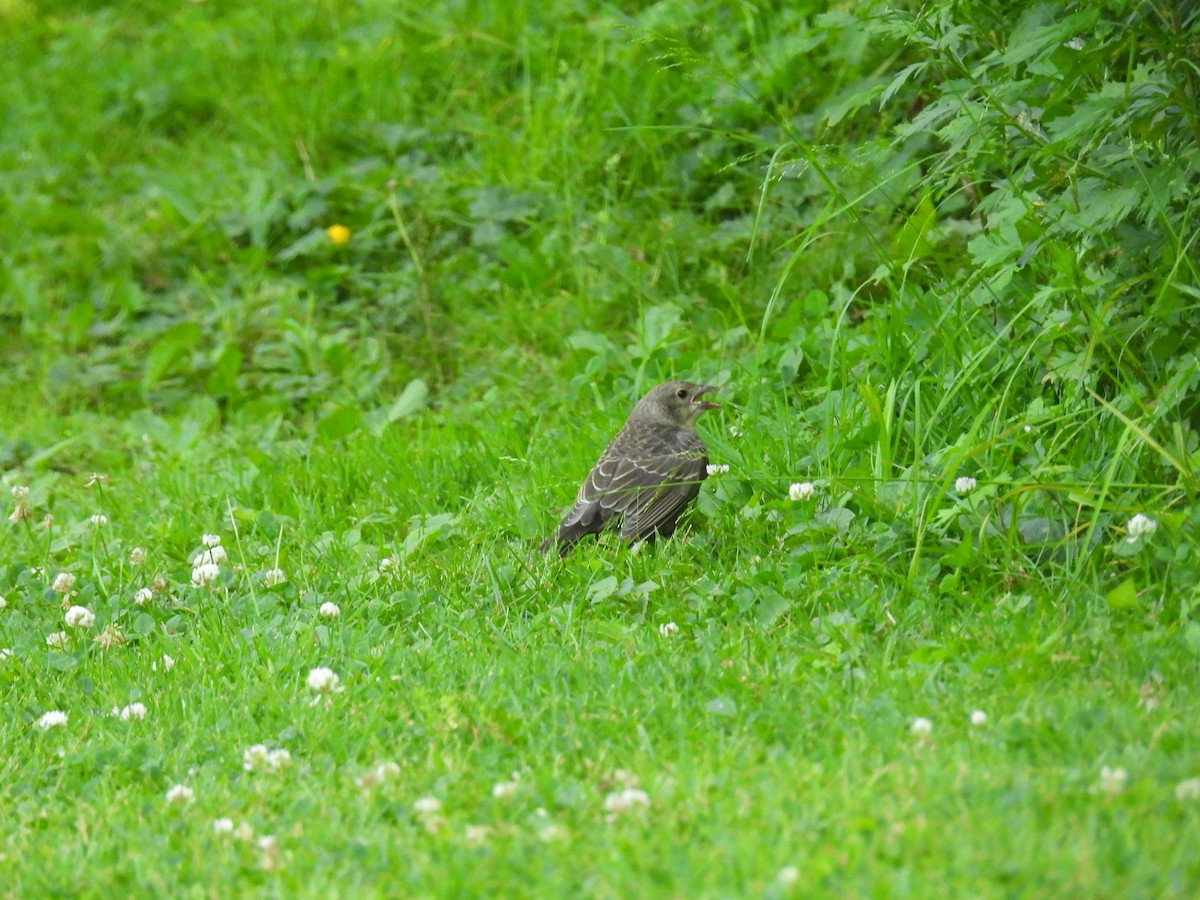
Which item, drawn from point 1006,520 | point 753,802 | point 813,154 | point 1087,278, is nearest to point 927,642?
point 1006,520

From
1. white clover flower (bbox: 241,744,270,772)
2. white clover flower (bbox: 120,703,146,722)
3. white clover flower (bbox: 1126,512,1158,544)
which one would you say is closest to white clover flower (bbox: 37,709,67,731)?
white clover flower (bbox: 120,703,146,722)

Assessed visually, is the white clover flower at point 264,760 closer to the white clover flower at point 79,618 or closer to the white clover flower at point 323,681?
the white clover flower at point 323,681

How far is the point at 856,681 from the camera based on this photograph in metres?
4.06

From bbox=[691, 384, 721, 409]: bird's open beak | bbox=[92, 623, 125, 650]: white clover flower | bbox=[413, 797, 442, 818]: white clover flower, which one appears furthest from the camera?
bbox=[691, 384, 721, 409]: bird's open beak

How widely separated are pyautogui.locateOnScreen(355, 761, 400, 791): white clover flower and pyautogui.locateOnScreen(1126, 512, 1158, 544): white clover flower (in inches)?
87.6

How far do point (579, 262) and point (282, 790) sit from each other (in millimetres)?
4469

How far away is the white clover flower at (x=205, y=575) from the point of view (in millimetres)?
5234

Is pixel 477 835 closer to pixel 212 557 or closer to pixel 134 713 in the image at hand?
pixel 134 713

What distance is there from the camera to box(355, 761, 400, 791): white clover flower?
3.68 metres

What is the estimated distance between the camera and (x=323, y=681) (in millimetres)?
4262

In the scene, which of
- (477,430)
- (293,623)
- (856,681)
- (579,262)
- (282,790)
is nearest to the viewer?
(282,790)

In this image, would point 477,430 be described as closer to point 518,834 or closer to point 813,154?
point 813,154

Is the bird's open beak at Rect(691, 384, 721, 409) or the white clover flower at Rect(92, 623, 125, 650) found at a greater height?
the white clover flower at Rect(92, 623, 125, 650)

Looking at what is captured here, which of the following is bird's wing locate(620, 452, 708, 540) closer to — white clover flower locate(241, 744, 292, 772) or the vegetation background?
the vegetation background
